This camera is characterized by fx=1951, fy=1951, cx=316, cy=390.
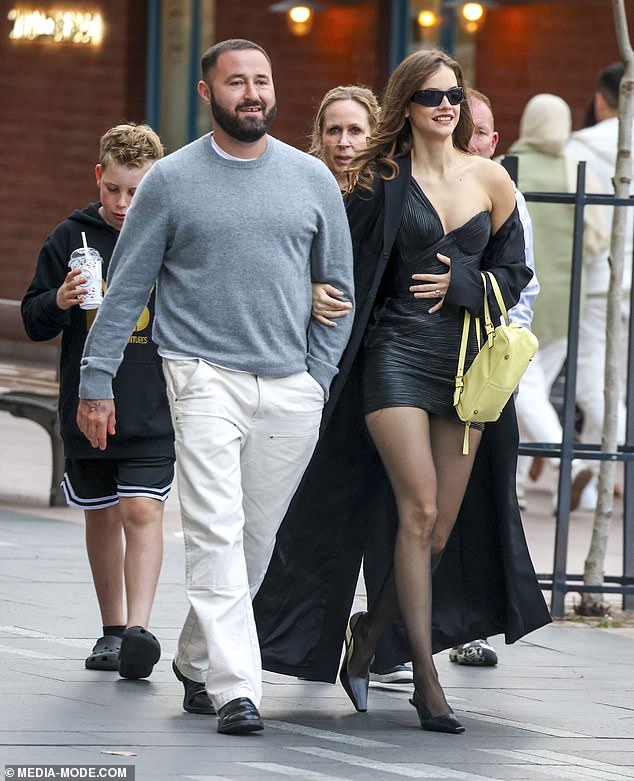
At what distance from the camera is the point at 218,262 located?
17.7ft

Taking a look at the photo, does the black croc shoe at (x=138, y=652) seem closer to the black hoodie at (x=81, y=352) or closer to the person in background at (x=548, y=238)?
the black hoodie at (x=81, y=352)

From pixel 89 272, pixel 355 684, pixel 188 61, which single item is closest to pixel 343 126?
pixel 89 272

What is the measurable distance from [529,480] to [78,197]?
700cm

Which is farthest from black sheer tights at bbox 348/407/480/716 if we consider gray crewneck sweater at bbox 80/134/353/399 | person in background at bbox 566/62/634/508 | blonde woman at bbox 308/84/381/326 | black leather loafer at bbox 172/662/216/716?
person in background at bbox 566/62/634/508

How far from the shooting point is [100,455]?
6227 mm

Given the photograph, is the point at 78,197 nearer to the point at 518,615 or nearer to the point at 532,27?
the point at 532,27

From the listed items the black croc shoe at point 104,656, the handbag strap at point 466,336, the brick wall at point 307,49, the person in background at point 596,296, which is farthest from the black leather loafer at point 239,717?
the brick wall at point 307,49

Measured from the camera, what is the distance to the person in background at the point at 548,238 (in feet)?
33.5

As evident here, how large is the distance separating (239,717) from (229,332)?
1056 mm

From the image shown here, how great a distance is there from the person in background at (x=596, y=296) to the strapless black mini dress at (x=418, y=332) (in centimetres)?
488

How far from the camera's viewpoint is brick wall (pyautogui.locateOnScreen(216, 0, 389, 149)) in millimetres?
16344

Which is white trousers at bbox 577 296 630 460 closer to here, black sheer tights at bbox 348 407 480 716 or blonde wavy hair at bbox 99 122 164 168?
blonde wavy hair at bbox 99 122 164 168

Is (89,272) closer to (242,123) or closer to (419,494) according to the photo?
(242,123)

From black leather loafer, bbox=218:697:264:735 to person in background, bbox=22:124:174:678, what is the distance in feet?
2.72
